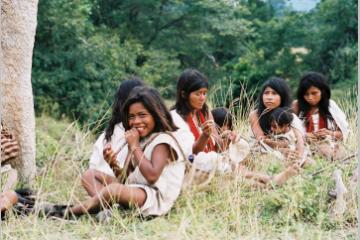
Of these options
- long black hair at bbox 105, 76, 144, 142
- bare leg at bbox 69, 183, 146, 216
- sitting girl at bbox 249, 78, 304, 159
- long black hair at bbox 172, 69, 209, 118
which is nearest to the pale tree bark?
long black hair at bbox 105, 76, 144, 142

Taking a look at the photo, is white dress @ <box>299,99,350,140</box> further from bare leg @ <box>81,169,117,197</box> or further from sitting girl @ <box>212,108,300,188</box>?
bare leg @ <box>81,169,117,197</box>

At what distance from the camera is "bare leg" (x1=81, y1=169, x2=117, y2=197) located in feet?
12.9

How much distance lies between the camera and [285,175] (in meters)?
4.02

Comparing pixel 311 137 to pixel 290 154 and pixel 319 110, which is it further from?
pixel 290 154

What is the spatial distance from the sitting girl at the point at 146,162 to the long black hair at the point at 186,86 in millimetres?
602

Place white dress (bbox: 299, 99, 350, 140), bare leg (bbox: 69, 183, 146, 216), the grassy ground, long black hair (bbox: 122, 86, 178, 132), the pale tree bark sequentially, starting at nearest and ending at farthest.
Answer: the grassy ground, bare leg (bbox: 69, 183, 146, 216), long black hair (bbox: 122, 86, 178, 132), the pale tree bark, white dress (bbox: 299, 99, 350, 140)

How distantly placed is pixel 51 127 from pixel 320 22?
28.6 feet

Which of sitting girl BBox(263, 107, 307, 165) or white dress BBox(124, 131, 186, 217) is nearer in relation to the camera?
white dress BBox(124, 131, 186, 217)

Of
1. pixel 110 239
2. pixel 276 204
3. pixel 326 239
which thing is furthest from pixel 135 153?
pixel 326 239

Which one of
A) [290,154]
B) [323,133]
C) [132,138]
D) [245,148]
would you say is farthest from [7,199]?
[323,133]

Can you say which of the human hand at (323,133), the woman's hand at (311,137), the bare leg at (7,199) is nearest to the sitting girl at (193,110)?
the woman's hand at (311,137)

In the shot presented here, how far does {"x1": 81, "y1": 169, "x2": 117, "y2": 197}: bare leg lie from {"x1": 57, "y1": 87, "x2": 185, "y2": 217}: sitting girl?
0.45 ft

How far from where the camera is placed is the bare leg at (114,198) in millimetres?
3607

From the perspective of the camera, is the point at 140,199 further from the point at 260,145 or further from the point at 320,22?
the point at 320,22
